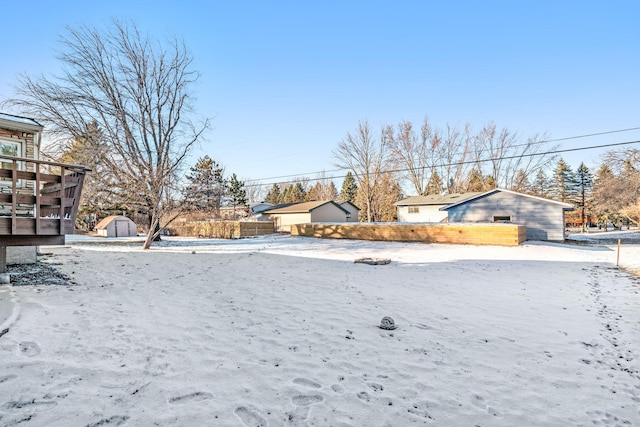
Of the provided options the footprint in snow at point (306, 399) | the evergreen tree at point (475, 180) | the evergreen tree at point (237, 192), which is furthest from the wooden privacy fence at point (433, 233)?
the evergreen tree at point (237, 192)

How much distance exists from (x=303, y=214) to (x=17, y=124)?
24.8 metres

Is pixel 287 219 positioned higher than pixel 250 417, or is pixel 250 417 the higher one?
pixel 287 219

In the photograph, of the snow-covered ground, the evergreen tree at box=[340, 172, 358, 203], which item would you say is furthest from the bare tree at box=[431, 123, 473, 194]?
the snow-covered ground

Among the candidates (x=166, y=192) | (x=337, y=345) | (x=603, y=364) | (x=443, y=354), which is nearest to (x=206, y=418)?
(x=337, y=345)

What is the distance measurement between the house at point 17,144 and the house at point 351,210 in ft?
102

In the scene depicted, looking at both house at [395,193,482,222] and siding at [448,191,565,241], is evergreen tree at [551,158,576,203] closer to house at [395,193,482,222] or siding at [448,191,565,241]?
house at [395,193,482,222]

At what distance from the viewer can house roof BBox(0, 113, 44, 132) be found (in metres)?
8.19

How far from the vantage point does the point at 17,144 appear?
28.6ft

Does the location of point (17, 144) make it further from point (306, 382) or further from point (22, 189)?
point (306, 382)

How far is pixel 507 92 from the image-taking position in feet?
64.2

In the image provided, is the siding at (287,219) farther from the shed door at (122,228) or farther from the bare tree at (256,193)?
the bare tree at (256,193)

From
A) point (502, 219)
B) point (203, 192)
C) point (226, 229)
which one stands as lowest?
point (226, 229)

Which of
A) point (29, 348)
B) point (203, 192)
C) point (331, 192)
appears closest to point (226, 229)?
point (203, 192)

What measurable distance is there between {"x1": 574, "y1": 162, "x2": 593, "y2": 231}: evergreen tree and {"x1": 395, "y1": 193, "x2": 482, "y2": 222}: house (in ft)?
82.2
